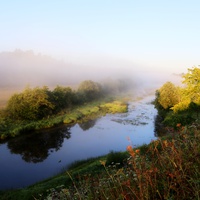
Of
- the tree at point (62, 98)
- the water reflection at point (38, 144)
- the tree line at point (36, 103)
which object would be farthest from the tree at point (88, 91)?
the water reflection at point (38, 144)

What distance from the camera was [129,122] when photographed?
149 ft

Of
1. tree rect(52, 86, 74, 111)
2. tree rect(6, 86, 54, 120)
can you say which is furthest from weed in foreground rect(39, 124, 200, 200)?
tree rect(52, 86, 74, 111)

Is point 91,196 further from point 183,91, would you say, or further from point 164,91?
point 164,91

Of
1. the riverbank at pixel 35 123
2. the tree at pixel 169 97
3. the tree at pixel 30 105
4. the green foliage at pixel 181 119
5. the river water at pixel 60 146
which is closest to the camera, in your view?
the river water at pixel 60 146

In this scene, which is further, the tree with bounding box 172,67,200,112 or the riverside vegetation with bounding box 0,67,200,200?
the tree with bounding box 172,67,200,112

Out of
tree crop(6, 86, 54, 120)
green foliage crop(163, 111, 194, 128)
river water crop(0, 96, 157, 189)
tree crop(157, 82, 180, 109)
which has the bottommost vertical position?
river water crop(0, 96, 157, 189)

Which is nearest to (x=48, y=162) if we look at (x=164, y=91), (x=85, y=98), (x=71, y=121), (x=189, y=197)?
(x=71, y=121)

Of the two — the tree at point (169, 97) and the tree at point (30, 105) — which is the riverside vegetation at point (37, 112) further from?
the tree at point (169, 97)

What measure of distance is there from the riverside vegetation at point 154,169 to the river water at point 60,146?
3.87 meters

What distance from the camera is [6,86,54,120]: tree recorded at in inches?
1880

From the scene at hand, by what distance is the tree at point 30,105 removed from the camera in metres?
47.8

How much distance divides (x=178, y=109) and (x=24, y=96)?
3426 centimetres

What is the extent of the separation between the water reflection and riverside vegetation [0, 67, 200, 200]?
27.1ft

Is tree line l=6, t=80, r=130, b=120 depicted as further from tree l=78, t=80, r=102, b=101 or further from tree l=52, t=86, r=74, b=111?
tree l=78, t=80, r=102, b=101
